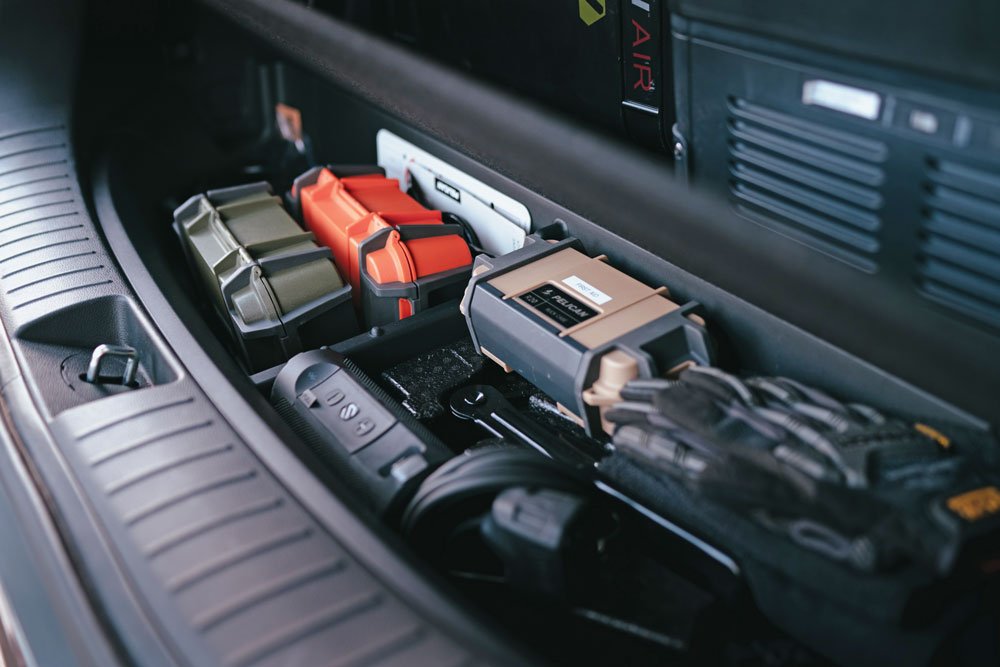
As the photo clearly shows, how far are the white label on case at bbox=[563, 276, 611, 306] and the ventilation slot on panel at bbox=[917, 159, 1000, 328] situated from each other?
1.28 feet

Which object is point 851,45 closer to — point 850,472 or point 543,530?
point 850,472

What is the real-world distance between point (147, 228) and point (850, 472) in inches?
45.2

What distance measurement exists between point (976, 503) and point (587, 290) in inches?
20.2

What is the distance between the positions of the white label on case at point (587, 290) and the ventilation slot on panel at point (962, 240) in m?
0.39

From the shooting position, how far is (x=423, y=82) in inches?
33.5

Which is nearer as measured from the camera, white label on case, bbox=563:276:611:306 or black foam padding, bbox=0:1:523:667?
black foam padding, bbox=0:1:523:667

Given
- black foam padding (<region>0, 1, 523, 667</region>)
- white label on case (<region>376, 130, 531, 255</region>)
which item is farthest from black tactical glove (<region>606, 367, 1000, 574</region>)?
white label on case (<region>376, 130, 531, 255</region>)

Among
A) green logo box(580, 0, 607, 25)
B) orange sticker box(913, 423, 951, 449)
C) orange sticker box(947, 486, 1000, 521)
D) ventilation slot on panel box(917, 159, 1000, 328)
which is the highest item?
green logo box(580, 0, 607, 25)

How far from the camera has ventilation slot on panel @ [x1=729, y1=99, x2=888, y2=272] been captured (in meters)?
0.78

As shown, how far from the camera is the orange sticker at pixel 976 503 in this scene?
699 mm

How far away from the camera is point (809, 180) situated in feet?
2.73

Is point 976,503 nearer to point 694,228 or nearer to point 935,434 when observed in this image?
point 935,434

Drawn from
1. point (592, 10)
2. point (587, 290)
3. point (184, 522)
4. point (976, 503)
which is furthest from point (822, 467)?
point (592, 10)

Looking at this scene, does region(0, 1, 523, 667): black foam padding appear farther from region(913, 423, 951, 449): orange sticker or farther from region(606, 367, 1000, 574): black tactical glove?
region(913, 423, 951, 449): orange sticker
